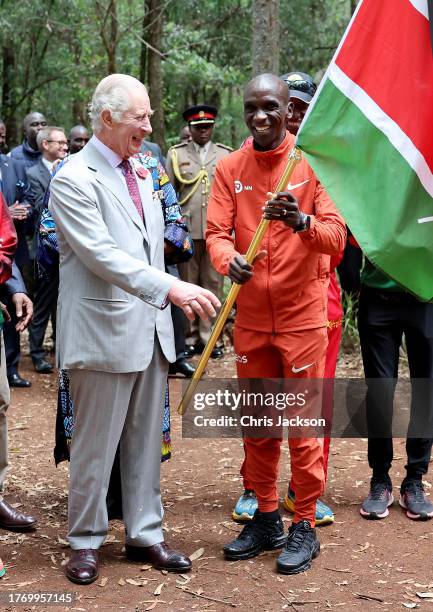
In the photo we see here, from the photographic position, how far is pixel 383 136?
12.6ft

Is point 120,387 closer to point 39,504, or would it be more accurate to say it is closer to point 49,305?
point 39,504

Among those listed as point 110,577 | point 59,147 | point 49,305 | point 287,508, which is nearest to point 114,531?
point 110,577

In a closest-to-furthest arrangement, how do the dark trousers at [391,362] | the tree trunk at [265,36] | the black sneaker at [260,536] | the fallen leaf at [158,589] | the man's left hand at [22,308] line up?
1. the fallen leaf at [158,589]
2. the black sneaker at [260,536]
3. the man's left hand at [22,308]
4. the dark trousers at [391,362]
5. the tree trunk at [265,36]

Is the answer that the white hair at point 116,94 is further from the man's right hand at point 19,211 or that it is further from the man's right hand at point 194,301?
the man's right hand at point 19,211

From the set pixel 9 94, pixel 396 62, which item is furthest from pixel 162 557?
pixel 9 94

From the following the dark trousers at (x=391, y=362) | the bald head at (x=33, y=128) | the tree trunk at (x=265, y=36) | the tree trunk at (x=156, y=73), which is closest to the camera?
the dark trousers at (x=391, y=362)

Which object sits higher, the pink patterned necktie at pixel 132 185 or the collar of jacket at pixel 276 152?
the collar of jacket at pixel 276 152

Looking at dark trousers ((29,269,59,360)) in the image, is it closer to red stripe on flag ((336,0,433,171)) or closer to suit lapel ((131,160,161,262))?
suit lapel ((131,160,161,262))

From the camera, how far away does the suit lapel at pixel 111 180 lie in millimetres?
3953

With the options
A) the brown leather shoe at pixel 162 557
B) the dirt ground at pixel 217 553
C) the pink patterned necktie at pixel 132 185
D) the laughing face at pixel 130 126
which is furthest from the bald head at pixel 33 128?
the brown leather shoe at pixel 162 557

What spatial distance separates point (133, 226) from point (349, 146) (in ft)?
3.51

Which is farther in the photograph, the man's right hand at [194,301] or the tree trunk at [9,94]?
the tree trunk at [9,94]

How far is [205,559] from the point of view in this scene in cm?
433

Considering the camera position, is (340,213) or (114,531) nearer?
(340,213)
